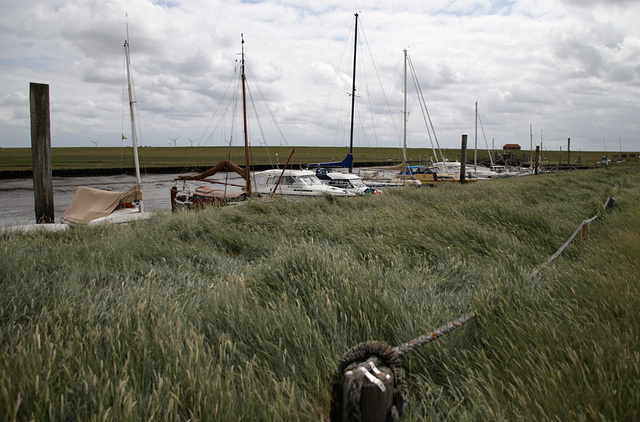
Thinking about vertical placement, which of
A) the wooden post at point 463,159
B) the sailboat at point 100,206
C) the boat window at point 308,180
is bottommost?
the sailboat at point 100,206

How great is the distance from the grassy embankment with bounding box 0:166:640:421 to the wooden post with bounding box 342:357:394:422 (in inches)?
16.9

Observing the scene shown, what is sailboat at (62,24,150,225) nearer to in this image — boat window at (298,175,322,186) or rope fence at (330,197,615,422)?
boat window at (298,175,322,186)

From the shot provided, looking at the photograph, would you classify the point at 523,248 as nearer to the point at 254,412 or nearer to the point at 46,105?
the point at 254,412

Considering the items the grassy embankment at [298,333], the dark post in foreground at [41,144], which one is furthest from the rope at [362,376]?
the dark post in foreground at [41,144]

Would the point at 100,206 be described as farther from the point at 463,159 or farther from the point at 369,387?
the point at 463,159

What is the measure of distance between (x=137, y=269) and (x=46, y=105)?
8.38 m

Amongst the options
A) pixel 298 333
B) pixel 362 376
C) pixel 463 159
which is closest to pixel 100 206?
pixel 298 333

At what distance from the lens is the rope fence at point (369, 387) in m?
1.68

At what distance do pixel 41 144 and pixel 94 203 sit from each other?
4643mm

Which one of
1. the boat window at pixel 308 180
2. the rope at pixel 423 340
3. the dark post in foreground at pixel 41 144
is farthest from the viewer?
the boat window at pixel 308 180

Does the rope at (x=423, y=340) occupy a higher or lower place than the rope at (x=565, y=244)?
lower

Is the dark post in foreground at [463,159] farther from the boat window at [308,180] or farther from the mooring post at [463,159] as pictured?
the boat window at [308,180]

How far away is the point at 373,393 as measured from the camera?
1.68 meters

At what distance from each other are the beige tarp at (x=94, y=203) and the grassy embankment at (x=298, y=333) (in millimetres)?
9530
